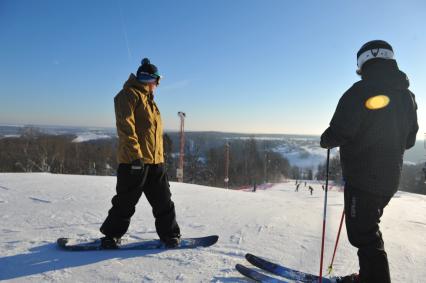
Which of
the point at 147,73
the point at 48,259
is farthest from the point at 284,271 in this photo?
the point at 147,73

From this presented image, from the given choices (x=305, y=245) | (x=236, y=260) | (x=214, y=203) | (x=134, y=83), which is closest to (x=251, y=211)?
(x=214, y=203)

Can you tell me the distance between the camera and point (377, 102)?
2.30m

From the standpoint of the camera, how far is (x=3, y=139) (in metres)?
41.2

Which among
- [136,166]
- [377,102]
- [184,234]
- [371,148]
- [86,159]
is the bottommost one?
[86,159]

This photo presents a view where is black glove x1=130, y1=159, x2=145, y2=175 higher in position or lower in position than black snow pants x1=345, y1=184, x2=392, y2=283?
higher

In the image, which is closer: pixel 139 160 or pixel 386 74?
pixel 386 74

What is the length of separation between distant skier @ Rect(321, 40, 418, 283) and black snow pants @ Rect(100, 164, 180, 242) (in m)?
1.56

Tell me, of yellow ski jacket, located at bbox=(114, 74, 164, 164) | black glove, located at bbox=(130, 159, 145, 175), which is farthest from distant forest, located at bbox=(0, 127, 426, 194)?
black glove, located at bbox=(130, 159, 145, 175)

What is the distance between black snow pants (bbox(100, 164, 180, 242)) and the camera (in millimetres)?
3010

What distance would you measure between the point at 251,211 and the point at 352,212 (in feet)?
9.20

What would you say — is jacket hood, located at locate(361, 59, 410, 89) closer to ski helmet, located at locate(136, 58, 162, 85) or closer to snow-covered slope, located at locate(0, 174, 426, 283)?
snow-covered slope, located at locate(0, 174, 426, 283)

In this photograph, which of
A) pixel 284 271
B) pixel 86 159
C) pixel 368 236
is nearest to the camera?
pixel 368 236

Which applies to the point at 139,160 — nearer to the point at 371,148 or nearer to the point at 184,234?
the point at 184,234

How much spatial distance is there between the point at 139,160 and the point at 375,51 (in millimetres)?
1948
